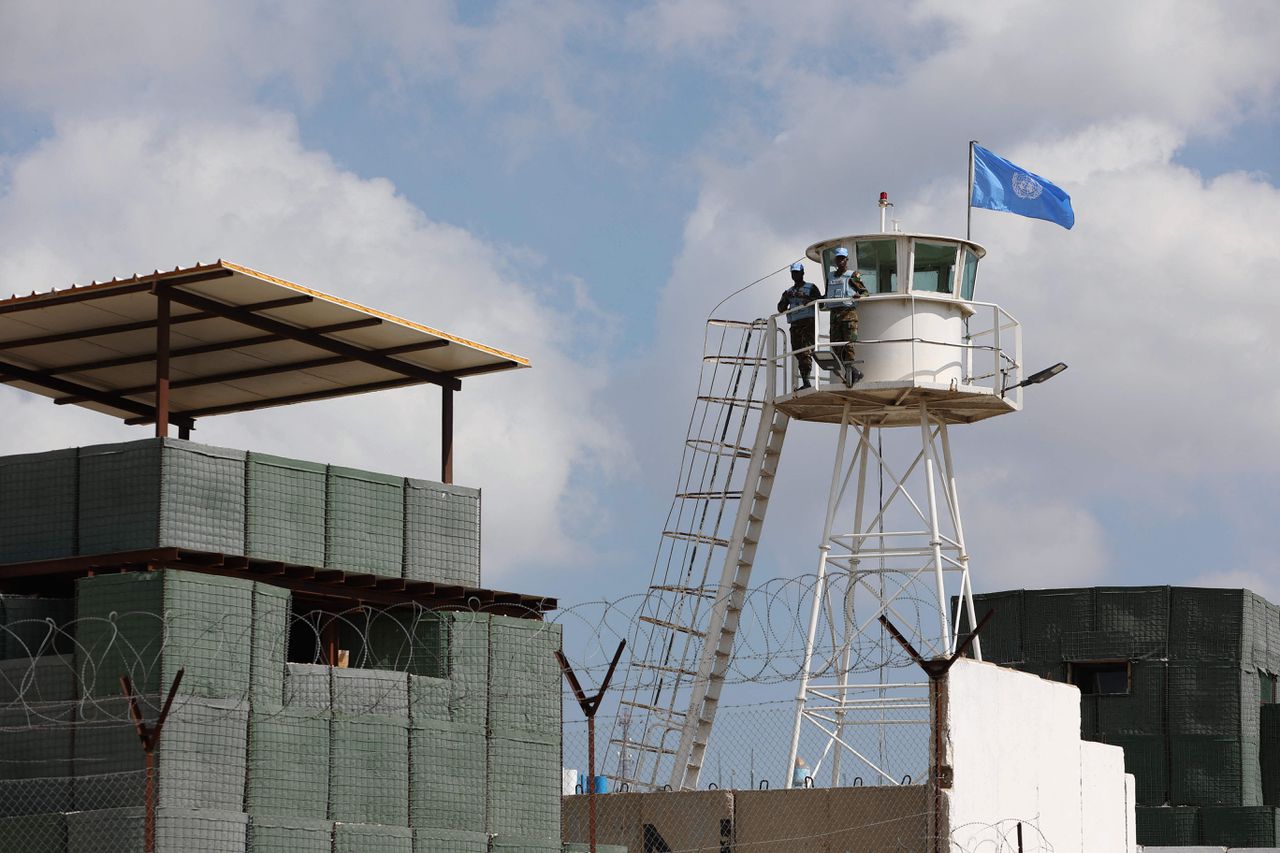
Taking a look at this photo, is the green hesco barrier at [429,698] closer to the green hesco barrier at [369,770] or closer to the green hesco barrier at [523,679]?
the green hesco barrier at [369,770]

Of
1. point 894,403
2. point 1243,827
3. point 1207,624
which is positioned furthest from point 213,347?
point 1243,827

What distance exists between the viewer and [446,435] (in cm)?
2981

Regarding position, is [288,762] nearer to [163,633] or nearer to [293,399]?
[163,633]

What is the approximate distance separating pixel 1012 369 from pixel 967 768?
841 centimetres

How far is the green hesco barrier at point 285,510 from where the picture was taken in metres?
25.9

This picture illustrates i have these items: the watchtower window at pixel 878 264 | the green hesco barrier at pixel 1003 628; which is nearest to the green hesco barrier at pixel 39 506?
the watchtower window at pixel 878 264

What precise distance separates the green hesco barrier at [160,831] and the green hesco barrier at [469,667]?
386 centimetres

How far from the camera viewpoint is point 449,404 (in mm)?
30062

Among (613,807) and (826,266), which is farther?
(826,266)

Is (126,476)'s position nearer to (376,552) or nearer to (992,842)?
(376,552)

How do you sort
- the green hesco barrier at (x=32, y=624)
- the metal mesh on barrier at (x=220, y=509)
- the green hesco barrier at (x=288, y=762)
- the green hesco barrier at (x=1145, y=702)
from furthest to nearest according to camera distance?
the green hesco barrier at (x=1145, y=702) → the green hesco barrier at (x=32, y=624) → the metal mesh on barrier at (x=220, y=509) → the green hesco barrier at (x=288, y=762)

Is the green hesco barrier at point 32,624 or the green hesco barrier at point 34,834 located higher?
the green hesco barrier at point 32,624

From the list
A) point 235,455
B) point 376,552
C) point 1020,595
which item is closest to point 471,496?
point 376,552

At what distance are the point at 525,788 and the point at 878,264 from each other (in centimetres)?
1086
